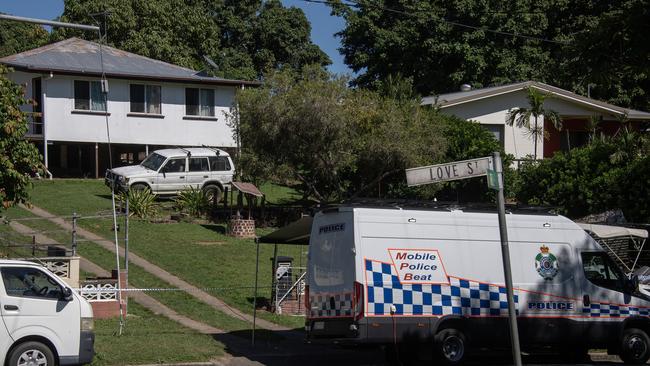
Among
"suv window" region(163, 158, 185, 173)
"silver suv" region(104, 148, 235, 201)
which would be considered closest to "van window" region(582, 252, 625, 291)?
"silver suv" region(104, 148, 235, 201)

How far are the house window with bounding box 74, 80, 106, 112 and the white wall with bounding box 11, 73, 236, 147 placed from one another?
0.79 feet

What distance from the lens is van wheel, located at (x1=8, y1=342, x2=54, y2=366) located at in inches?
485

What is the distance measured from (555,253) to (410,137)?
45.4ft

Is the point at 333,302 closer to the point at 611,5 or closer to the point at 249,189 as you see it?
the point at 249,189

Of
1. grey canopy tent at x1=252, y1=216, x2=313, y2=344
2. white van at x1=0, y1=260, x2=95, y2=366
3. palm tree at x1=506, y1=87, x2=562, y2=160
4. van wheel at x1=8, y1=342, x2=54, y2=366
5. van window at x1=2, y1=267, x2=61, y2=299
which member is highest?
palm tree at x1=506, y1=87, x2=562, y2=160

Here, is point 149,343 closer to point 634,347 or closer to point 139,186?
point 634,347

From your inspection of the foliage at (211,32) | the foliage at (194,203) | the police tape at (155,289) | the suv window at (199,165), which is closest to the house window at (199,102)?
the foliage at (211,32)

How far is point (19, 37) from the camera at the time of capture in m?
57.1

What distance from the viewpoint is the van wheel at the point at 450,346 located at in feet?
46.7

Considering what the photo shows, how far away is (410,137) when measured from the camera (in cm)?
2897

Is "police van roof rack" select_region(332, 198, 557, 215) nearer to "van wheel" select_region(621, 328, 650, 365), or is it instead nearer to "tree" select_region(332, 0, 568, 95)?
"van wheel" select_region(621, 328, 650, 365)

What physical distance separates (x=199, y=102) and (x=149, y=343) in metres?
25.4

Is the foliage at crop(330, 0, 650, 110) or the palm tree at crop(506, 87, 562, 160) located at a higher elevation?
the foliage at crop(330, 0, 650, 110)

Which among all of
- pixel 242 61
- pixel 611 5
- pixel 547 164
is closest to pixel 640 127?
pixel 611 5
